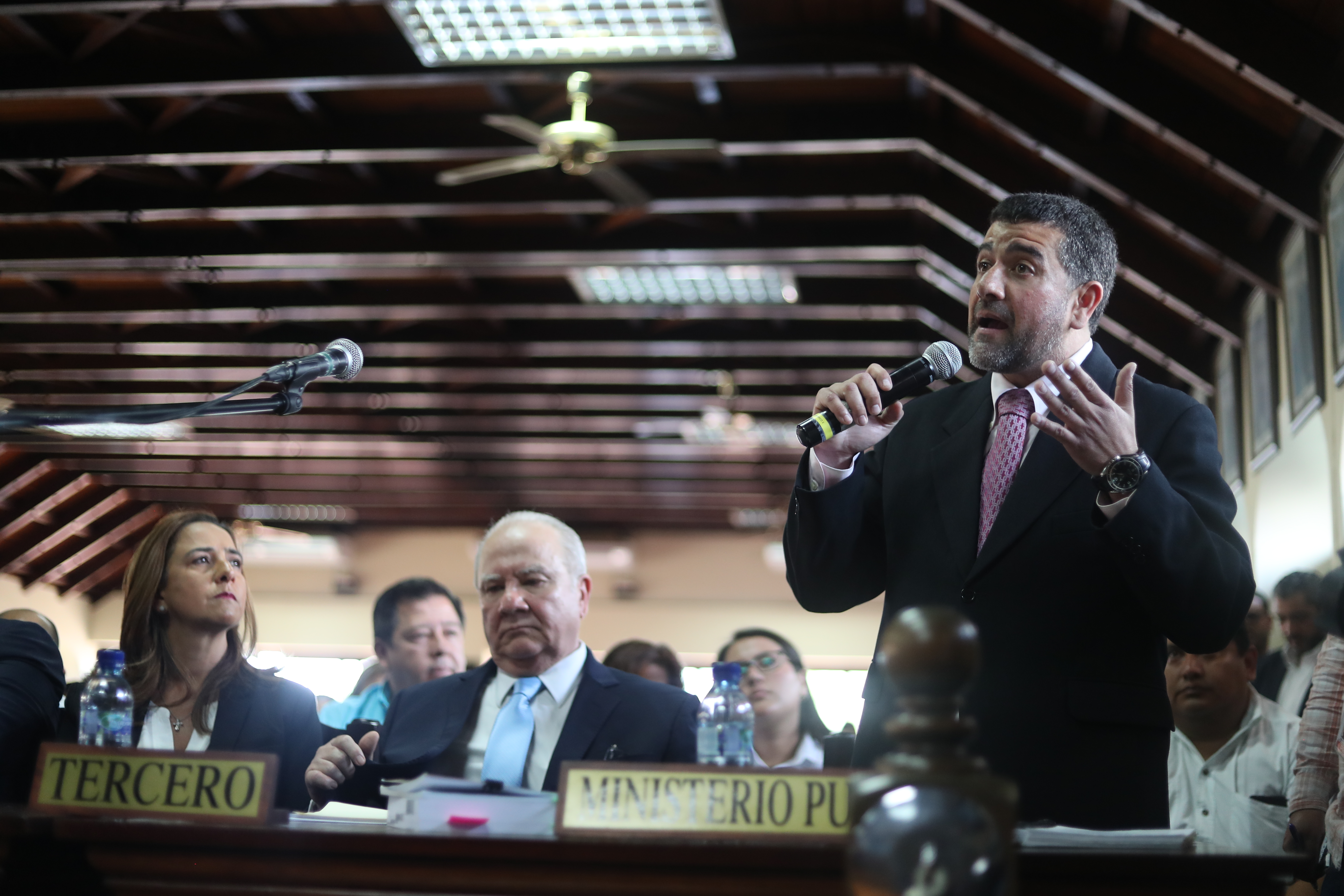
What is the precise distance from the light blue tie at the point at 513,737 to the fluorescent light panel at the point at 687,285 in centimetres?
559

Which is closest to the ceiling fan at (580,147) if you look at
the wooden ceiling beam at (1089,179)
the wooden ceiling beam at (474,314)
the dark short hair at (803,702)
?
the wooden ceiling beam at (1089,179)

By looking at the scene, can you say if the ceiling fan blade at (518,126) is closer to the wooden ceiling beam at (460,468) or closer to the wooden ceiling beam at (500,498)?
the wooden ceiling beam at (460,468)

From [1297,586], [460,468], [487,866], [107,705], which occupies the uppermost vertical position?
[460,468]

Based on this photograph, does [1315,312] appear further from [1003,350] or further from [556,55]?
[1003,350]

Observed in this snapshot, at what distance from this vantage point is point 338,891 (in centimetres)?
124

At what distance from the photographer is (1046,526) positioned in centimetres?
171

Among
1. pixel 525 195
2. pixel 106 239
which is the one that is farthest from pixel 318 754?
pixel 106 239

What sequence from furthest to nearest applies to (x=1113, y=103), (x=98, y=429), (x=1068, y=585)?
(x=1113, y=103) < (x=98, y=429) < (x=1068, y=585)

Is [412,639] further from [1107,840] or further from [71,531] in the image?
[71,531]

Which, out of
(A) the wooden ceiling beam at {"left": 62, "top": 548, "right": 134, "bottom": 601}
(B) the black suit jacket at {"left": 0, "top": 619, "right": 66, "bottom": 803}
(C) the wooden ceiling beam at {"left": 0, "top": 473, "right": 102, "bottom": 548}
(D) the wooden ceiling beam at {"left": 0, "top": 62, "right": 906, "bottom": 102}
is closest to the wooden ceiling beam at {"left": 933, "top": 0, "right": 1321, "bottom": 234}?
(D) the wooden ceiling beam at {"left": 0, "top": 62, "right": 906, "bottom": 102}

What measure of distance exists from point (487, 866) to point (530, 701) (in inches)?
49.6

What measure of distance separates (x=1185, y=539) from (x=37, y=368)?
37.1 ft

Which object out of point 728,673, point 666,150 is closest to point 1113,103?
point 666,150

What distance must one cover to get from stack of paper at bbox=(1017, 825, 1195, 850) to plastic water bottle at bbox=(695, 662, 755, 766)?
51 cm
